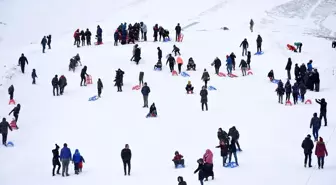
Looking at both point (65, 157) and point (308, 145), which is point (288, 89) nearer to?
point (308, 145)

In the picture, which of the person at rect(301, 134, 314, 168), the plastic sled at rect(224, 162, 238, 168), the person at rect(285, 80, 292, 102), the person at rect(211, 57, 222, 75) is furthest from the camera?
the person at rect(211, 57, 222, 75)

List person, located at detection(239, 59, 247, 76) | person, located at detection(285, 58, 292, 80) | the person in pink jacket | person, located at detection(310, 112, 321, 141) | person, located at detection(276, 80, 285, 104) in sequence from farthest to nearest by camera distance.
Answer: person, located at detection(239, 59, 247, 76), person, located at detection(285, 58, 292, 80), person, located at detection(276, 80, 285, 104), person, located at detection(310, 112, 321, 141), the person in pink jacket

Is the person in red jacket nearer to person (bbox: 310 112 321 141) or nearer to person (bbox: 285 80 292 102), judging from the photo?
person (bbox: 310 112 321 141)

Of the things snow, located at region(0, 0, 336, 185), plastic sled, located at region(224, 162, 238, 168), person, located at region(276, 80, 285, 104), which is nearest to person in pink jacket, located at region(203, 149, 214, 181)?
snow, located at region(0, 0, 336, 185)

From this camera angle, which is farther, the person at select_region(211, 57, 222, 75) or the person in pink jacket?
the person at select_region(211, 57, 222, 75)

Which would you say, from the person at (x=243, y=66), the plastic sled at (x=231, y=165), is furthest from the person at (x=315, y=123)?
the person at (x=243, y=66)

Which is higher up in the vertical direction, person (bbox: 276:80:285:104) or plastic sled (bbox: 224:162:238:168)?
person (bbox: 276:80:285:104)

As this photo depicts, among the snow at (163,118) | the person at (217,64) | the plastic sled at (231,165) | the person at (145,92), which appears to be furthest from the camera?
the person at (217,64)

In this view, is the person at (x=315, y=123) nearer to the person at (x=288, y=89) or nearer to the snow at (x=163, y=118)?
the snow at (x=163, y=118)

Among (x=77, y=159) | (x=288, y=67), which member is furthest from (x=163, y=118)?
(x=288, y=67)
